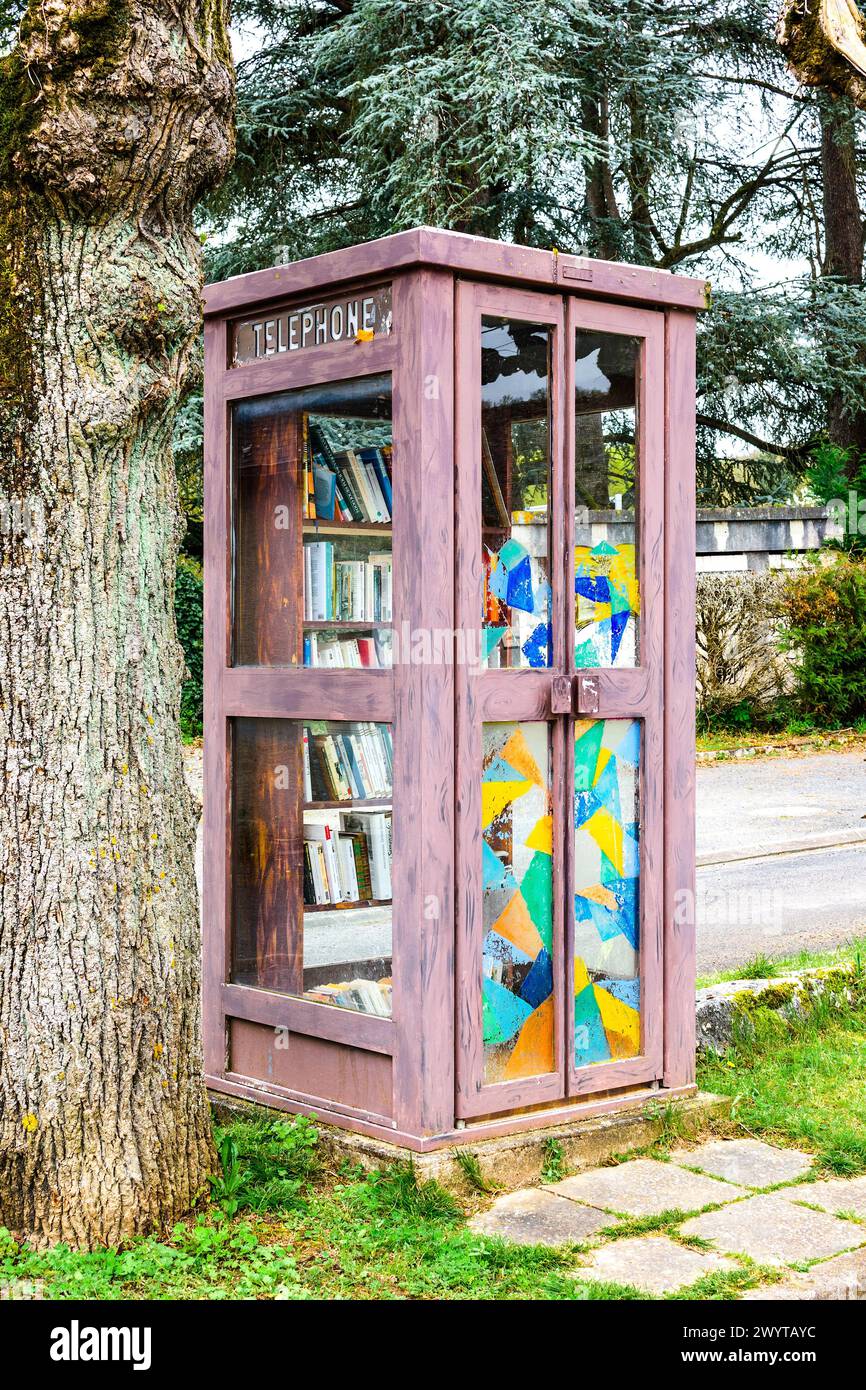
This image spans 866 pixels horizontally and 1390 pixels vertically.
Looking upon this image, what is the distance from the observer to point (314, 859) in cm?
504

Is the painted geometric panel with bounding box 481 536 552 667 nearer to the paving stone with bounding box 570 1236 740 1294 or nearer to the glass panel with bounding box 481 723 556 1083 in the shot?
the glass panel with bounding box 481 723 556 1083

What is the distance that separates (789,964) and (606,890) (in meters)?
2.30

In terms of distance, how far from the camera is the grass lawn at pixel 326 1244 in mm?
3623

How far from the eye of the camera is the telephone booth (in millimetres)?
4406

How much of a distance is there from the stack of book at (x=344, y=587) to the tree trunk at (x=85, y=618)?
3.17ft

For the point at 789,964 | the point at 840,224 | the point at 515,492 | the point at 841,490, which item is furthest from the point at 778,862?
the point at 840,224

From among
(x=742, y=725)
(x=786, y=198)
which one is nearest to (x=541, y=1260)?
(x=742, y=725)

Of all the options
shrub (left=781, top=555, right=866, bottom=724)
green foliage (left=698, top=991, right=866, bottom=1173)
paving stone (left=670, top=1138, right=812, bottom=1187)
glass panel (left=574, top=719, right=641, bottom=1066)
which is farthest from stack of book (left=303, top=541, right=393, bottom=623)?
shrub (left=781, top=555, right=866, bottom=724)

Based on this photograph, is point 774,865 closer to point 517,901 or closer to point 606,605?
point 606,605

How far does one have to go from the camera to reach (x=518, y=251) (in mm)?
4539

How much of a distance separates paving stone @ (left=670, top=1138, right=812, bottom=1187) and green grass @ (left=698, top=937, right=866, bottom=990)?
1292 mm

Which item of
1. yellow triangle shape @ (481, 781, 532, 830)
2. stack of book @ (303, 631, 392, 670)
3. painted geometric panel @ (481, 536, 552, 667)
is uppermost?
painted geometric panel @ (481, 536, 552, 667)

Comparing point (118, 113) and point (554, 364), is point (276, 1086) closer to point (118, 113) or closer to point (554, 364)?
point (554, 364)

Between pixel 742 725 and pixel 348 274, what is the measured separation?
15.0 m
